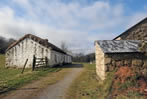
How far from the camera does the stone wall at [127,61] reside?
8.34 m

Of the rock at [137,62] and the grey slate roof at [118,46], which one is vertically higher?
the grey slate roof at [118,46]

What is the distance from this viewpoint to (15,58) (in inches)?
858

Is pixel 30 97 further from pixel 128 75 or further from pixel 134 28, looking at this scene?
pixel 134 28

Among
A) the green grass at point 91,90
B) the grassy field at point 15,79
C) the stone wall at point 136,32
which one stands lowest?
the green grass at point 91,90

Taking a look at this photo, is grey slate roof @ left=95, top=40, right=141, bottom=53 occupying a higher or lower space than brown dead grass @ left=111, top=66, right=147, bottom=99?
higher

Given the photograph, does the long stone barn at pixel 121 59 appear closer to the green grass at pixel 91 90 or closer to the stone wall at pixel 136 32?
the green grass at pixel 91 90

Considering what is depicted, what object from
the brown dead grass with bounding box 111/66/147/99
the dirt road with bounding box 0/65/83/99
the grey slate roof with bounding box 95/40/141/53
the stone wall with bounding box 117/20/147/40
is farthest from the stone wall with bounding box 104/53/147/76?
the stone wall with bounding box 117/20/147/40

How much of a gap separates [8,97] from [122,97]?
5360 millimetres

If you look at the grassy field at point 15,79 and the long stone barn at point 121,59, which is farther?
the long stone barn at point 121,59

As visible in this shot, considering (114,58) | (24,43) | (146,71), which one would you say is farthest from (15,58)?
(146,71)

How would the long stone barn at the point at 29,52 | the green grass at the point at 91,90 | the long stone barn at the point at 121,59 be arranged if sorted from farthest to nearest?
1. the long stone barn at the point at 29,52
2. the long stone barn at the point at 121,59
3. the green grass at the point at 91,90

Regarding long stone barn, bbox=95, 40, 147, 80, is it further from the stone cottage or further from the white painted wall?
the white painted wall

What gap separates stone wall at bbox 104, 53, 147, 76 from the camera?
8.34m

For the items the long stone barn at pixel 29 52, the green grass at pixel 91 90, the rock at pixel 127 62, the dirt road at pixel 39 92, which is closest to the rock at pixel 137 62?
the rock at pixel 127 62
